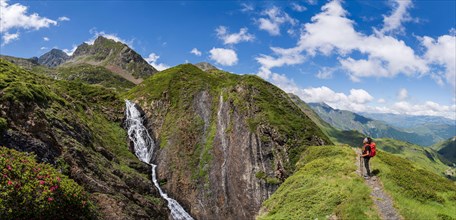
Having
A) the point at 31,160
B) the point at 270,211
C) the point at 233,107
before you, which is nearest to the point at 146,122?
the point at 233,107

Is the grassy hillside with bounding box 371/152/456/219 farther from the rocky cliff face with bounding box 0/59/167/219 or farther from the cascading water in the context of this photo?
the cascading water

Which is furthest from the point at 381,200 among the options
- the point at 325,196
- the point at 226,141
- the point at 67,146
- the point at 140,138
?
the point at 140,138

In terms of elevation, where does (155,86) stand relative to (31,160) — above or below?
above

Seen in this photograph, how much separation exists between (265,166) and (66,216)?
31.6m

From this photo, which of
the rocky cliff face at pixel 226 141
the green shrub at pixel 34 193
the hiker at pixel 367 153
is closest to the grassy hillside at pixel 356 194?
the hiker at pixel 367 153

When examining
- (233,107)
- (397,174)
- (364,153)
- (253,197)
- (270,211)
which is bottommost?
(253,197)

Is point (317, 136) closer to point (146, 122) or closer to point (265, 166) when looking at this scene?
point (265, 166)

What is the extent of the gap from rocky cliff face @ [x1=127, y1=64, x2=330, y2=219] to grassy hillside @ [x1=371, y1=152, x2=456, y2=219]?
26.7 metres

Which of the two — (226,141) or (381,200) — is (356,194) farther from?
(226,141)

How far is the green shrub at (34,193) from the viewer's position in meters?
23.3

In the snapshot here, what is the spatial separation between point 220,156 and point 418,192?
41.5 m

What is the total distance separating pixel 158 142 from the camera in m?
68.4

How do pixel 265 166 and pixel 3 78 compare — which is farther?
pixel 265 166

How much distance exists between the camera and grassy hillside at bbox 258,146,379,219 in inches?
725
